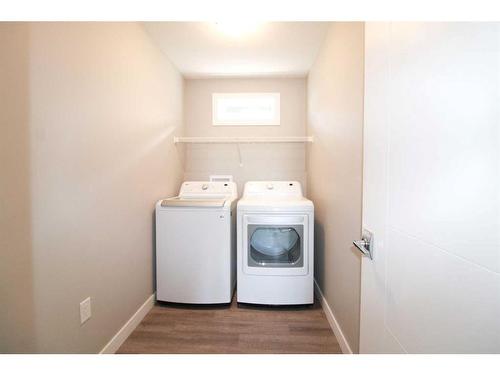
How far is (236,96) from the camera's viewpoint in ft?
8.99

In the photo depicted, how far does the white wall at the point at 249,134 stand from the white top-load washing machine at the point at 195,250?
95 centimetres

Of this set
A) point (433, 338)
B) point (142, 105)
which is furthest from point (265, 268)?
point (142, 105)

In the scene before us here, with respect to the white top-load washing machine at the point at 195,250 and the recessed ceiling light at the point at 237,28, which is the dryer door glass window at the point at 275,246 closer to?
the white top-load washing machine at the point at 195,250

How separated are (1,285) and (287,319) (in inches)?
67.4

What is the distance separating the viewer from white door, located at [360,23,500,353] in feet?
1.23

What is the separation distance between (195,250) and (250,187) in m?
0.93

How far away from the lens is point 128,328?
1.54 meters

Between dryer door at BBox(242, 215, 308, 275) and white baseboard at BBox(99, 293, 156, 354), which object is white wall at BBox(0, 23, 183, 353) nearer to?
white baseboard at BBox(99, 293, 156, 354)

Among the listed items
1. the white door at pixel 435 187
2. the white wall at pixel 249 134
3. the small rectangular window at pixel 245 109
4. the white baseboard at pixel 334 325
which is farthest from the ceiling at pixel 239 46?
the white baseboard at pixel 334 325

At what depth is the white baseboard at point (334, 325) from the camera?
53.6 inches

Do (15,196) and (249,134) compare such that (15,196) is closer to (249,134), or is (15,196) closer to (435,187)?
(435,187)

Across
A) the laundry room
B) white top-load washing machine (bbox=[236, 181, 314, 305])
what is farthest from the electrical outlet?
white top-load washing machine (bbox=[236, 181, 314, 305])

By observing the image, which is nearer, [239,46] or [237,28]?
[237,28]

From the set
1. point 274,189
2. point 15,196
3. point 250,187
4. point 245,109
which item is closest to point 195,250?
point 250,187
